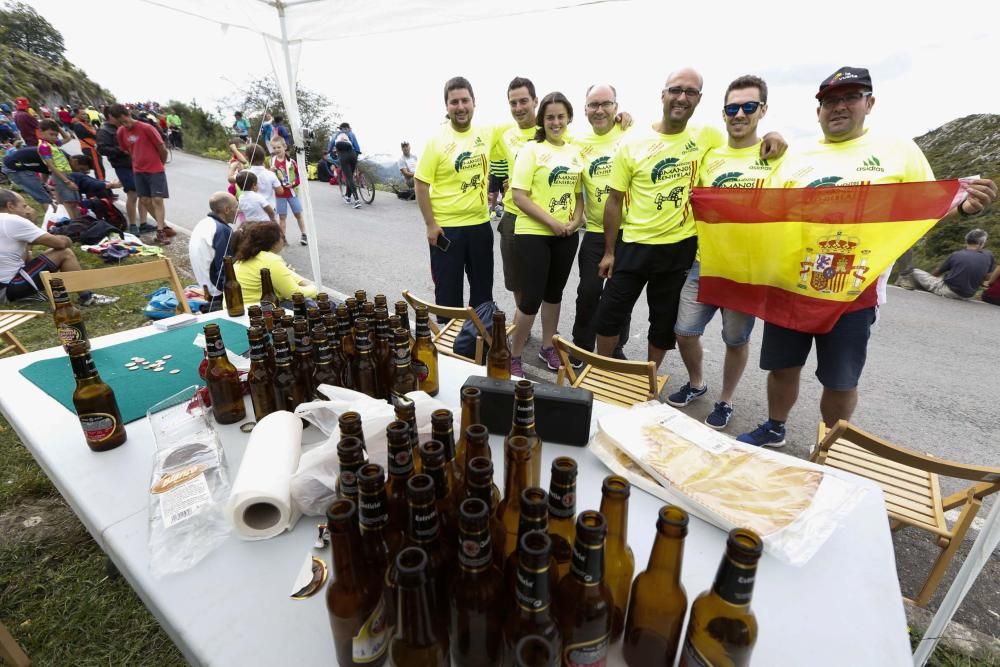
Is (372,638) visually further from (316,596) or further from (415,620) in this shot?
(316,596)

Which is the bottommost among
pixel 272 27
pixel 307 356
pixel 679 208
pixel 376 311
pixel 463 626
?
pixel 463 626

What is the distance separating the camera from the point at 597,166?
3785 mm

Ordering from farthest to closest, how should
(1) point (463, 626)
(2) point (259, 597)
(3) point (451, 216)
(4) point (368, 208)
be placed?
(4) point (368, 208) → (3) point (451, 216) → (2) point (259, 597) → (1) point (463, 626)

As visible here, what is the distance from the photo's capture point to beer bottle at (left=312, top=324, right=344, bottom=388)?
1667 mm

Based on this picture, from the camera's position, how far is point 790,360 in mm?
2766

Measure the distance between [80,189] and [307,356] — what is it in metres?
8.97

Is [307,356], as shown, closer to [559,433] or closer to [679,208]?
[559,433]

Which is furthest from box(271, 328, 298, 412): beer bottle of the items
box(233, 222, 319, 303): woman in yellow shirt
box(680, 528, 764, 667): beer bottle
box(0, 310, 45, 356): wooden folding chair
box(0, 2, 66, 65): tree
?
box(0, 2, 66, 65): tree

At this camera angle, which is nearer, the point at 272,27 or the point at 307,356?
the point at 307,356

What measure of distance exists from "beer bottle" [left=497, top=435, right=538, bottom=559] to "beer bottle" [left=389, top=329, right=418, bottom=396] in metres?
0.66

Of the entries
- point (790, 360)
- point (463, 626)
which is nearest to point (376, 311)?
point (463, 626)

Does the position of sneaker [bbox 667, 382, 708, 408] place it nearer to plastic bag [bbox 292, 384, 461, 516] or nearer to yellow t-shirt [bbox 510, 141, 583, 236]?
yellow t-shirt [bbox 510, 141, 583, 236]

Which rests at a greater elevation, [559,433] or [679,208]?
[679,208]

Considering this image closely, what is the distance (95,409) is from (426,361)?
45.7 inches
